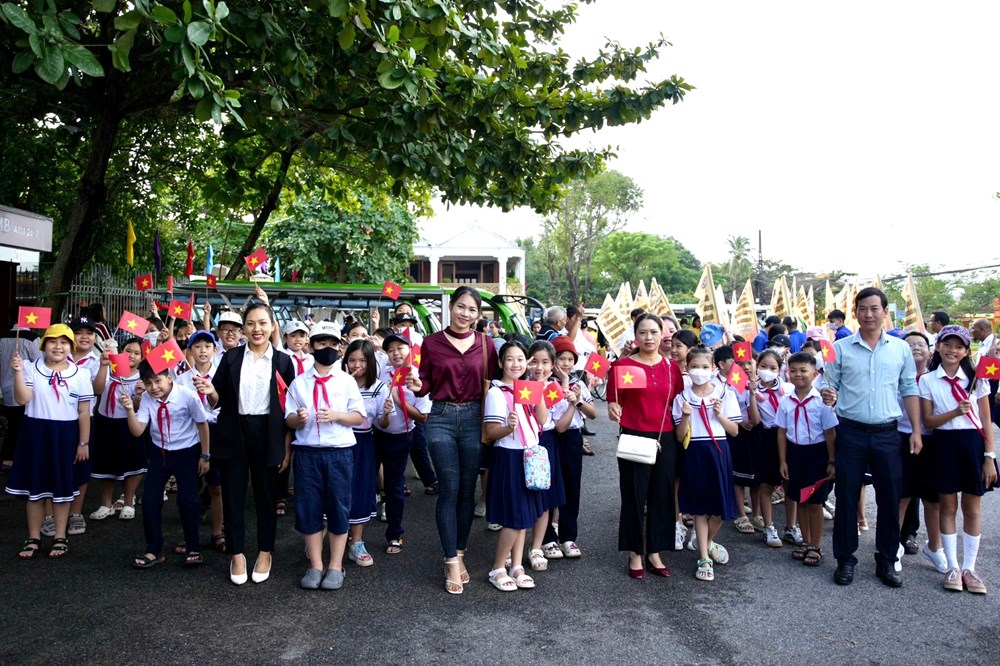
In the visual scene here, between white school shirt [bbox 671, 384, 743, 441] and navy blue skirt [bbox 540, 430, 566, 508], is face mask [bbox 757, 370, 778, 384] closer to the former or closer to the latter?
white school shirt [bbox 671, 384, 743, 441]

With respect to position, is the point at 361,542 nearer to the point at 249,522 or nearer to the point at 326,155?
the point at 249,522

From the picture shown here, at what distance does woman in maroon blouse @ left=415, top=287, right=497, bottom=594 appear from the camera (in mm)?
4832

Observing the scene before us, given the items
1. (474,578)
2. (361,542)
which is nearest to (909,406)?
(474,578)

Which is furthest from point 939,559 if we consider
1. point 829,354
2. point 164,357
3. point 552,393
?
point 164,357

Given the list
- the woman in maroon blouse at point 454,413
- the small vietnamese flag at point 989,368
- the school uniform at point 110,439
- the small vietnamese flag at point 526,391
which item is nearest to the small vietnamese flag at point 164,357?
the school uniform at point 110,439

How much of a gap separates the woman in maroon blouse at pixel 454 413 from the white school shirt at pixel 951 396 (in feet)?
9.89

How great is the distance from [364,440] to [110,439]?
234cm

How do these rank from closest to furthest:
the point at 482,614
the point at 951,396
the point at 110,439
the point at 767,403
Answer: the point at 482,614 < the point at 951,396 < the point at 767,403 < the point at 110,439

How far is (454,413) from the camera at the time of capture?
486 centimetres

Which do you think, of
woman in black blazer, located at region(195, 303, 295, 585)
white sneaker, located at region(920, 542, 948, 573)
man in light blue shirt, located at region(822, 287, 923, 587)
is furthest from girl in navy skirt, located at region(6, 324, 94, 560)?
white sneaker, located at region(920, 542, 948, 573)

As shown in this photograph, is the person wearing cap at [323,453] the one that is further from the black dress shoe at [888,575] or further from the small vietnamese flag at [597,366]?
the black dress shoe at [888,575]

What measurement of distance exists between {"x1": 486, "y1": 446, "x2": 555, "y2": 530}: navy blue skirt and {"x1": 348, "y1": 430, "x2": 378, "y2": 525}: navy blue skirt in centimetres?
100

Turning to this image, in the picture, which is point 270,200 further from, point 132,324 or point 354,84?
point 132,324

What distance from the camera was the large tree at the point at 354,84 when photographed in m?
5.15
